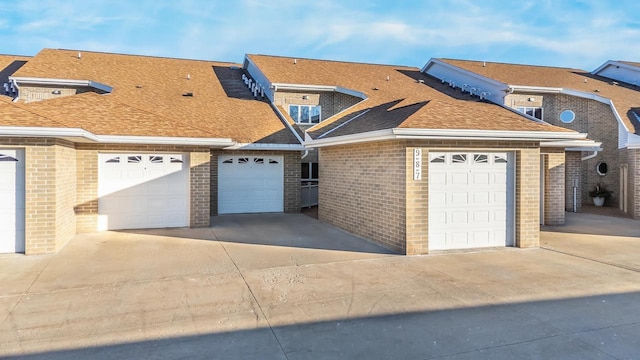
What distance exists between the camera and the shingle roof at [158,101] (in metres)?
12.1

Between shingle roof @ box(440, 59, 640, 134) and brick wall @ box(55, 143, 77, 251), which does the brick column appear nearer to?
brick wall @ box(55, 143, 77, 251)

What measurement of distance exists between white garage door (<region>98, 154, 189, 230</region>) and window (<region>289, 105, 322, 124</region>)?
319 inches

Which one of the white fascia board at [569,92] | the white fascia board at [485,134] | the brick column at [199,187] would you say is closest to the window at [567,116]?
the white fascia board at [569,92]

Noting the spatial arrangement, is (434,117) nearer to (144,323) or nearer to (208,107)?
(144,323)

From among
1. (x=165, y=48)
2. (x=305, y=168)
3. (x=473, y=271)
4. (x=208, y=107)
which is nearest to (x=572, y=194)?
(x=305, y=168)

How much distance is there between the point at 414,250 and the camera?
938cm

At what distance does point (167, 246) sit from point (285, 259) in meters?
3.19

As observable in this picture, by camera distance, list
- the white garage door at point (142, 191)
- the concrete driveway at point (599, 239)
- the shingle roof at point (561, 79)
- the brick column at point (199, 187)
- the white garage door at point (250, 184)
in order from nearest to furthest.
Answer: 1. the concrete driveway at point (599, 239)
2. the white garage door at point (142, 191)
3. the brick column at point (199, 187)
4. the white garage door at point (250, 184)
5. the shingle roof at point (561, 79)

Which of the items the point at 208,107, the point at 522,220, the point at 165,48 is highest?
the point at 165,48

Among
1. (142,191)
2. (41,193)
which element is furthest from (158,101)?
(41,193)

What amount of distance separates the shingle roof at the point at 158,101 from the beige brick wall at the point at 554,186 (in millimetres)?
8979

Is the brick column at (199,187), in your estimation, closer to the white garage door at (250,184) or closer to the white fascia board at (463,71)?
the white garage door at (250,184)

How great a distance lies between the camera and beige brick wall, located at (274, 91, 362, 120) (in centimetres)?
1973

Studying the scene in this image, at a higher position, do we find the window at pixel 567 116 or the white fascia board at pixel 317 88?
the white fascia board at pixel 317 88
